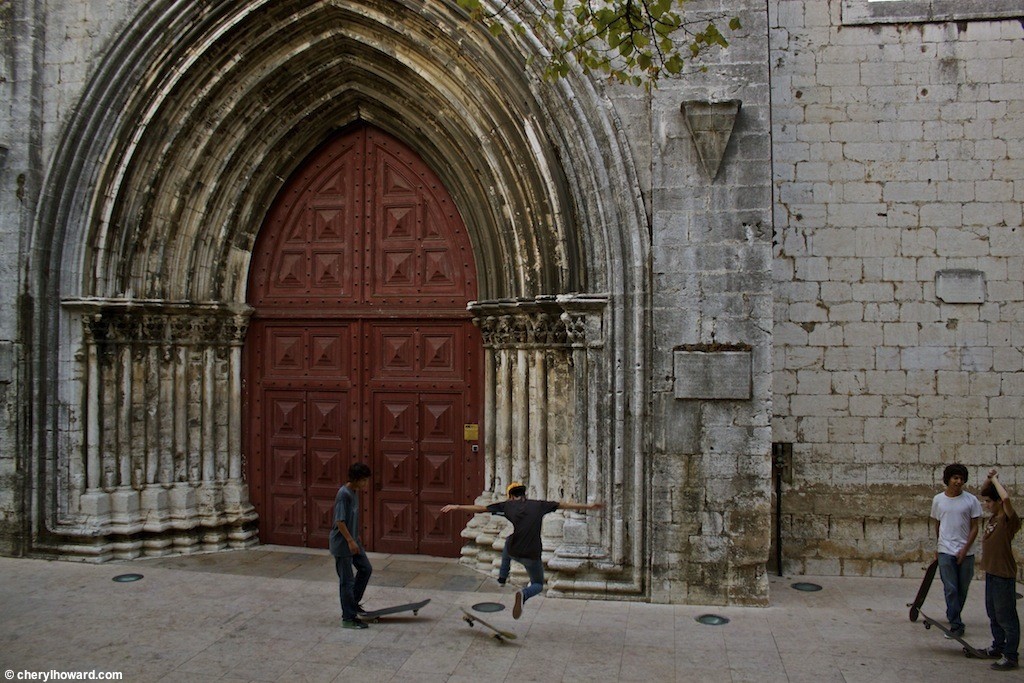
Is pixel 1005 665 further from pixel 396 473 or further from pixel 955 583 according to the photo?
pixel 396 473

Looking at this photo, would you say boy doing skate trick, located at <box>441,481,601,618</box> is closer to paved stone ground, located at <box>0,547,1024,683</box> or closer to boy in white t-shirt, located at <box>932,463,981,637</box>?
paved stone ground, located at <box>0,547,1024,683</box>

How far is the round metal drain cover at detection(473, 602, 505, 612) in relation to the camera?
6613 mm

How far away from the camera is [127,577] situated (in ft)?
24.2

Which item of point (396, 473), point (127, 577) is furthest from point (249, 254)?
point (127, 577)

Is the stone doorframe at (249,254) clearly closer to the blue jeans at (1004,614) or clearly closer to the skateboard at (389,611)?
the skateboard at (389,611)

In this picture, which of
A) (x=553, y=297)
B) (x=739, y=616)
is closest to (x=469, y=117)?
(x=553, y=297)

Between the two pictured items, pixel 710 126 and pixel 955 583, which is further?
pixel 710 126

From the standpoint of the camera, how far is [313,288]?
867 centimetres

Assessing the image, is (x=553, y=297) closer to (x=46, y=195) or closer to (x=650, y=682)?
(x=650, y=682)

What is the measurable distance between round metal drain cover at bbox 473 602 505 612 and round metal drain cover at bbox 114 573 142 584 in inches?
119

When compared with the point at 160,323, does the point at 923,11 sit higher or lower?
higher

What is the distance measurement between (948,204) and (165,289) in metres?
7.37

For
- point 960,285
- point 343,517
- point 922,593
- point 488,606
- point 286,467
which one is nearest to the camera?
point 343,517

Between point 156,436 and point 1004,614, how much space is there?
7.23 metres
